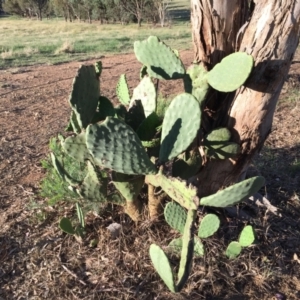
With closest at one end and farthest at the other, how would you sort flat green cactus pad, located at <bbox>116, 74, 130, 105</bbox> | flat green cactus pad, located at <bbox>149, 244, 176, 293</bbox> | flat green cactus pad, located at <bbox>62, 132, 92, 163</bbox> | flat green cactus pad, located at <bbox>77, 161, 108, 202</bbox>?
1. flat green cactus pad, located at <bbox>149, 244, 176, 293</bbox>
2. flat green cactus pad, located at <bbox>62, 132, 92, 163</bbox>
3. flat green cactus pad, located at <bbox>77, 161, 108, 202</bbox>
4. flat green cactus pad, located at <bbox>116, 74, 130, 105</bbox>

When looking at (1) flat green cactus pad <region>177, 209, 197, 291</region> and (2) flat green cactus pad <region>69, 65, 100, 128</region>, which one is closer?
(1) flat green cactus pad <region>177, 209, 197, 291</region>

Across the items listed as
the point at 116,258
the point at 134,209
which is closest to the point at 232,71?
the point at 134,209

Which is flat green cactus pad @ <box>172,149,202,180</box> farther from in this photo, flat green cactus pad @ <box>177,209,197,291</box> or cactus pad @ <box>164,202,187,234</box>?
flat green cactus pad @ <box>177,209,197,291</box>

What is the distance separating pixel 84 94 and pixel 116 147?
1.23 feet

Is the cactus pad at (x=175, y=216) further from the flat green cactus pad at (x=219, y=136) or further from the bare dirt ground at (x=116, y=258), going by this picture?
the flat green cactus pad at (x=219, y=136)

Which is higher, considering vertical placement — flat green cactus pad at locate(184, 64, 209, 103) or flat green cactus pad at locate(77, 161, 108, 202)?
flat green cactus pad at locate(184, 64, 209, 103)

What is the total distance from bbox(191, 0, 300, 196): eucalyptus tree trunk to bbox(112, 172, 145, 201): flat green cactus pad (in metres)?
→ 0.53

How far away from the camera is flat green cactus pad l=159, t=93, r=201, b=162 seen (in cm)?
215

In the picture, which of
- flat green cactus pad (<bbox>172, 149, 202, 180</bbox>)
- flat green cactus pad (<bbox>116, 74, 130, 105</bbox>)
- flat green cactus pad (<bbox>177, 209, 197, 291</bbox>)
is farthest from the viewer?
flat green cactus pad (<bbox>116, 74, 130, 105</bbox>)

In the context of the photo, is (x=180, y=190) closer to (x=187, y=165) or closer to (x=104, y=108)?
(x=187, y=165)

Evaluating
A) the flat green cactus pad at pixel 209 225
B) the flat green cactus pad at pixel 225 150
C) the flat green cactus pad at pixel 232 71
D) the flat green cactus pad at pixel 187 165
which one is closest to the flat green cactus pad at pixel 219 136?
the flat green cactus pad at pixel 225 150

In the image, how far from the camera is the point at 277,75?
2225 mm

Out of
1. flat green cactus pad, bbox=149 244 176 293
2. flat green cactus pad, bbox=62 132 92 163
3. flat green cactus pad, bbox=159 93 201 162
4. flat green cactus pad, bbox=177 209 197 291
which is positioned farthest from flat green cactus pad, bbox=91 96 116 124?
flat green cactus pad, bbox=149 244 176 293

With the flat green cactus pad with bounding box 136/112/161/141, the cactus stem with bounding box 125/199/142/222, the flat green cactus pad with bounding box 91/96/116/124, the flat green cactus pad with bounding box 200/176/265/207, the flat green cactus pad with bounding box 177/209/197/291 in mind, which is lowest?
the cactus stem with bounding box 125/199/142/222
